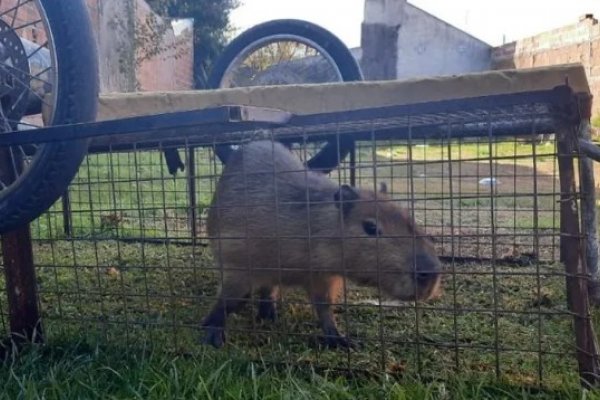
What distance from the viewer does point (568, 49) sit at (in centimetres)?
1087

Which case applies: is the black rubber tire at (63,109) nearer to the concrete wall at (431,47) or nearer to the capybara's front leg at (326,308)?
the capybara's front leg at (326,308)

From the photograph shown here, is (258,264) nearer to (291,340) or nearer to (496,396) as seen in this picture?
(291,340)

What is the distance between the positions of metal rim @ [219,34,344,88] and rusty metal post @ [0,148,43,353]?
2.23m

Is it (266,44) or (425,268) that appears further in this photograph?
(266,44)

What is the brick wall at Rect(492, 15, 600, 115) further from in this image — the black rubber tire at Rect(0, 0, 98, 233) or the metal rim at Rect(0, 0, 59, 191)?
the black rubber tire at Rect(0, 0, 98, 233)

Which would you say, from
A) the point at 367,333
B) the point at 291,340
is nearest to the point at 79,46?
the point at 291,340

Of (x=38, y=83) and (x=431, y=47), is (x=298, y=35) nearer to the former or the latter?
(x=38, y=83)

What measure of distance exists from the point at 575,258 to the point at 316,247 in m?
1.14

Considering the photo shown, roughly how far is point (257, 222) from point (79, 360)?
0.99 m

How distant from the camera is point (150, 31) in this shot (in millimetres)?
12375

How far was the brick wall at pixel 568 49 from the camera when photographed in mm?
10039

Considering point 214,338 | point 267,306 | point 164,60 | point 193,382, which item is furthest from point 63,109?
point 164,60

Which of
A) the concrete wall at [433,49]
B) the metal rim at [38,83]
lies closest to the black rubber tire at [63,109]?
the metal rim at [38,83]

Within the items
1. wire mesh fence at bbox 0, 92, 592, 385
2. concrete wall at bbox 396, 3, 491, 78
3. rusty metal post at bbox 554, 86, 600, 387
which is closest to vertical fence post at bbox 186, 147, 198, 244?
wire mesh fence at bbox 0, 92, 592, 385
